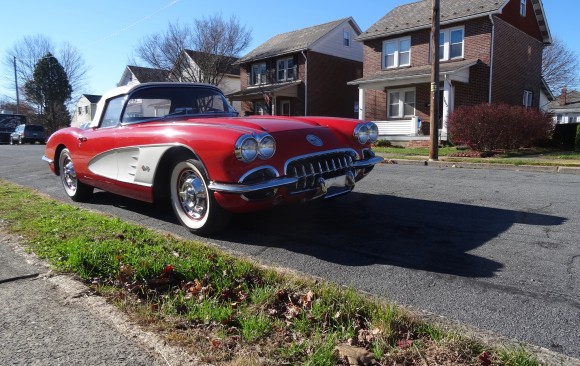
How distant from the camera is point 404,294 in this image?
291 centimetres

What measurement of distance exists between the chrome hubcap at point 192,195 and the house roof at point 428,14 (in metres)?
19.0

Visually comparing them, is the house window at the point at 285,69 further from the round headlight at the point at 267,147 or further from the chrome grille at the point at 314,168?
the round headlight at the point at 267,147

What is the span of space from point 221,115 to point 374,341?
409 cm

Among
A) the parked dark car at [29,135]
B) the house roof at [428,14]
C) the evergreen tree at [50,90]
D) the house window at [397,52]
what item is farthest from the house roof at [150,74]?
the evergreen tree at [50,90]

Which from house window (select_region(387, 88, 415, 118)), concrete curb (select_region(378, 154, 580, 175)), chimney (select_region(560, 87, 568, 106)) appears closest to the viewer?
concrete curb (select_region(378, 154, 580, 175))

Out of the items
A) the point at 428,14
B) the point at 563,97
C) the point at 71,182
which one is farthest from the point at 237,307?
the point at 563,97

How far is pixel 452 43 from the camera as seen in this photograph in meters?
21.0

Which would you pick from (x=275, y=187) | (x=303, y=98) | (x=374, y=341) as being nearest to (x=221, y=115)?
(x=275, y=187)

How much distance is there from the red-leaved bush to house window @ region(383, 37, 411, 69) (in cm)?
893

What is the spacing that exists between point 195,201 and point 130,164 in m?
1.09

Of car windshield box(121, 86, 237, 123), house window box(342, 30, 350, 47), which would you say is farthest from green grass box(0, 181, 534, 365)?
house window box(342, 30, 350, 47)

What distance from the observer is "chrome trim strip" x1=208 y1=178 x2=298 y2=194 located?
3807mm

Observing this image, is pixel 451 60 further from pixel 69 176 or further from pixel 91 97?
pixel 91 97

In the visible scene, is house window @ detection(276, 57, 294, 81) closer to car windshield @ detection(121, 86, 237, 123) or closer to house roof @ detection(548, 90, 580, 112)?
car windshield @ detection(121, 86, 237, 123)
